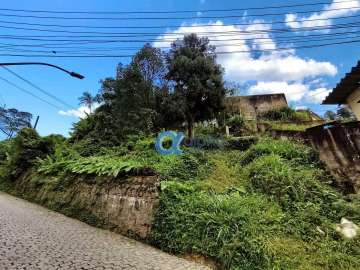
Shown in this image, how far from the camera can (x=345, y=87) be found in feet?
34.4

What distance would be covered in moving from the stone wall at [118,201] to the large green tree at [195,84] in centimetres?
778

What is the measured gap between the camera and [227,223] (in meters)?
5.08

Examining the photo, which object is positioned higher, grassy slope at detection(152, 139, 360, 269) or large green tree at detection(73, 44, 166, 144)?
large green tree at detection(73, 44, 166, 144)

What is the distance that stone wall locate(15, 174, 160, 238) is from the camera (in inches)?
243

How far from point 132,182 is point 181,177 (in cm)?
123

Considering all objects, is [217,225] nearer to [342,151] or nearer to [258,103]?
[342,151]

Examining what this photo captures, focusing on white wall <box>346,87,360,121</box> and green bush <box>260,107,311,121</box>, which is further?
green bush <box>260,107,311,121</box>

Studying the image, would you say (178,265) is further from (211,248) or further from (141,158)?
(141,158)

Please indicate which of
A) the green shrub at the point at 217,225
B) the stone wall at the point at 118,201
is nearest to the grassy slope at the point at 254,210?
the green shrub at the point at 217,225

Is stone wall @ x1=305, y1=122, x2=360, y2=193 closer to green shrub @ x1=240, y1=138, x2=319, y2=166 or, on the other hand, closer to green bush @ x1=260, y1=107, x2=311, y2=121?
green shrub @ x1=240, y1=138, x2=319, y2=166

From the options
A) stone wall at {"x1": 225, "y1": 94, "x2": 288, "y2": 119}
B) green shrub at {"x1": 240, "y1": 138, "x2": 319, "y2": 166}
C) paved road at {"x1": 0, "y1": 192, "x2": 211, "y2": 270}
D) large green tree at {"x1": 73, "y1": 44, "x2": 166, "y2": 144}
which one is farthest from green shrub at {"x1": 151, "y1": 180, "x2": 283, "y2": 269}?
stone wall at {"x1": 225, "y1": 94, "x2": 288, "y2": 119}

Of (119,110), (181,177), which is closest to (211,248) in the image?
(181,177)

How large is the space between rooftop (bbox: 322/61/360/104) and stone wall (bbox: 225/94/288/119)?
12.2 m

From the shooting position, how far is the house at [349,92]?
954 centimetres
